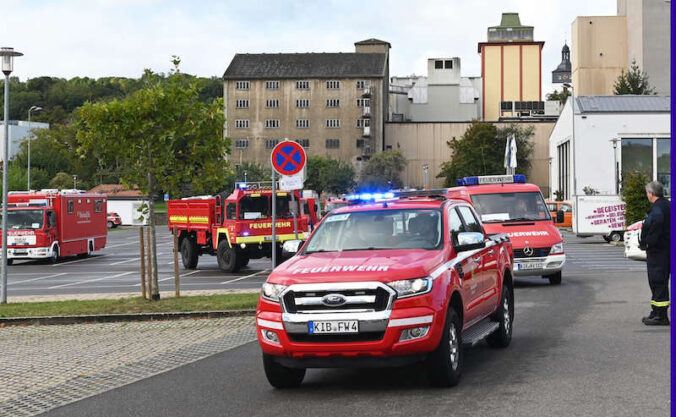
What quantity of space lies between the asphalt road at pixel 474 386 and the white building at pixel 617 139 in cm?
5497

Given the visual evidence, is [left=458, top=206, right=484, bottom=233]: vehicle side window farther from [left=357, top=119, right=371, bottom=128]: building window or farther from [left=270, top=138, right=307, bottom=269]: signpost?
[left=357, top=119, right=371, bottom=128]: building window

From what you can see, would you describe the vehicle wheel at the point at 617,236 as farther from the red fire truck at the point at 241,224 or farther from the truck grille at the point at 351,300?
the truck grille at the point at 351,300

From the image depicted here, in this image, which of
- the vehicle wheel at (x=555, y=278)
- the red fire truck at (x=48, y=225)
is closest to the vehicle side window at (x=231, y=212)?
the red fire truck at (x=48, y=225)

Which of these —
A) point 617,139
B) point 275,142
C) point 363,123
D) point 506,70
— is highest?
point 506,70

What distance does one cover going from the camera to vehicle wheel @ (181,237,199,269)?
1277 inches

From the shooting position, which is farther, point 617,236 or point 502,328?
point 617,236

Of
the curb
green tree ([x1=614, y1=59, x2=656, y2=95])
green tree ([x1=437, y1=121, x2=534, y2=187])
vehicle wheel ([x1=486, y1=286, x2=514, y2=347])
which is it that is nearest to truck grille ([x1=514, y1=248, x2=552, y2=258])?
the curb

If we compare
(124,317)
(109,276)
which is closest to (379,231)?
(124,317)

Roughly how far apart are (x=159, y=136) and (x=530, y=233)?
802 centimetres

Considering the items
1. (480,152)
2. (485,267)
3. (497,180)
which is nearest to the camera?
(485,267)

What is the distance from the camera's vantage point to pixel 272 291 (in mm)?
8820

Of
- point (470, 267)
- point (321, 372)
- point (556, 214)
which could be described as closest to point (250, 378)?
point (321, 372)

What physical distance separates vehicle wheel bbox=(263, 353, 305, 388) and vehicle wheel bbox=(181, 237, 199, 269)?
929 inches

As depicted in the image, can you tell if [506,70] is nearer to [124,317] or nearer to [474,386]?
[124,317]
